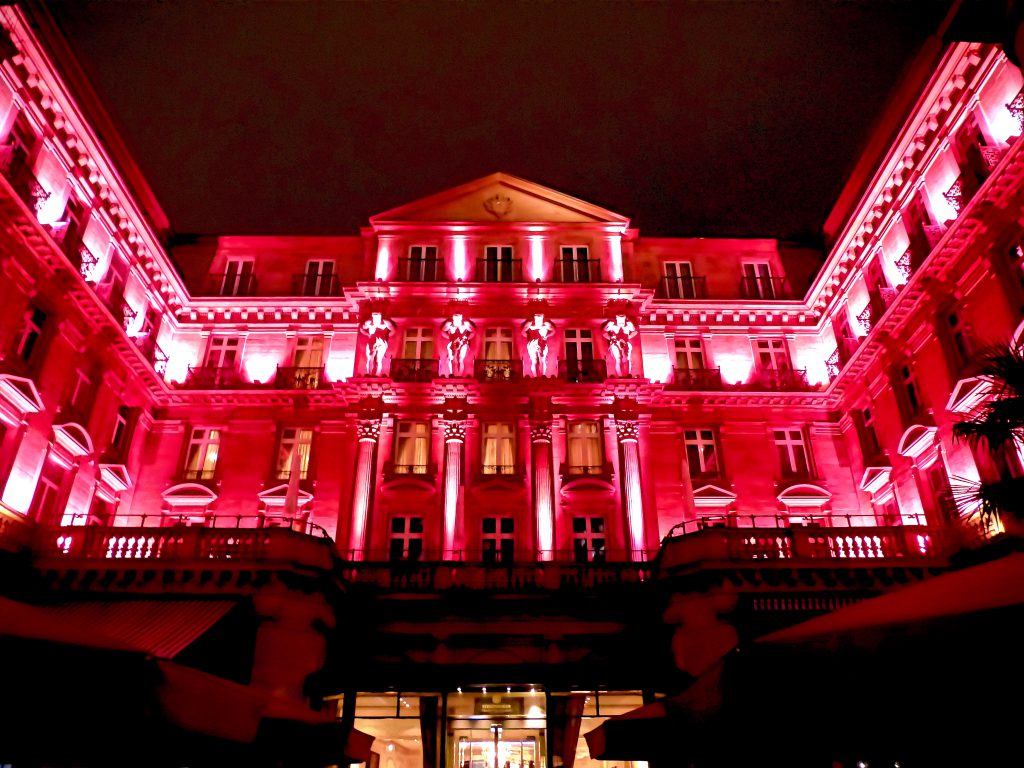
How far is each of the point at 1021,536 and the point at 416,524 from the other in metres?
18.4

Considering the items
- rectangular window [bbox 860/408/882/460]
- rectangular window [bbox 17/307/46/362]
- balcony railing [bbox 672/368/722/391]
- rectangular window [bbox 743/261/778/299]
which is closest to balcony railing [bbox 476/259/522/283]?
balcony railing [bbox 672/368/722/391]

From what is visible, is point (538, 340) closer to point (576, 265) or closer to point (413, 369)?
point (576, 265)

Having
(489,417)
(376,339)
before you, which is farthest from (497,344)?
(376,339)

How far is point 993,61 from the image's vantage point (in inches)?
784

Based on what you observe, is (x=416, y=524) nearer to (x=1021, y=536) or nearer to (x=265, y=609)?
(x=265, y=609)

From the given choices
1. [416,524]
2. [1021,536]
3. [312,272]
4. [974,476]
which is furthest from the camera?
[312,272]

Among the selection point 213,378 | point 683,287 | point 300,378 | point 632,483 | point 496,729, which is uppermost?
point 683,287

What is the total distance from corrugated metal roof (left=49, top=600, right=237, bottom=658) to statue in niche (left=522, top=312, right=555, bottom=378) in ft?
48.7

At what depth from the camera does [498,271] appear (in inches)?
1220

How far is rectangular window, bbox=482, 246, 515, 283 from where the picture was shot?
30.9 m

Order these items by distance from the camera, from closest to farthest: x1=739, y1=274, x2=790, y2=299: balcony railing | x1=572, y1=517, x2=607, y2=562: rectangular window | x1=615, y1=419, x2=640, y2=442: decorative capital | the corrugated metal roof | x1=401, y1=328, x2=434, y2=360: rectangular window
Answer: the corrugated metal roof
x1=572, y1=517, x2=607, y2=562: rectangular window
x1=615, y1=419, x2=640, y2=442: decorative capital
x1=401, y1=328, x2=434, y2=360: rectangular window
x1=739, y1=274, x2=790, y2=299: balcony railing

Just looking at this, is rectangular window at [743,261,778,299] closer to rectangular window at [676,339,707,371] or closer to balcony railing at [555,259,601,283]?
rectangular window at [676,339,707,371]

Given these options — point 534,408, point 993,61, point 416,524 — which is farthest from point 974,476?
point 416,524

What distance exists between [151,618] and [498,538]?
12059 mm
